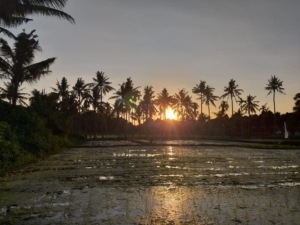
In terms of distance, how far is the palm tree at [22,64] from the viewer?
73.0ft

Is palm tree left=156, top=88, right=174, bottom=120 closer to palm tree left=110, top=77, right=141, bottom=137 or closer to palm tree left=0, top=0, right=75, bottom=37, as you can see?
palm tree left=110, top=77, right=141, bottom=137

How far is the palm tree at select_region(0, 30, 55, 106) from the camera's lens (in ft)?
73.0

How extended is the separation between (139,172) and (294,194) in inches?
202

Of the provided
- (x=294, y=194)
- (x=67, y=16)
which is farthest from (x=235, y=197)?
(x=67, y=16)

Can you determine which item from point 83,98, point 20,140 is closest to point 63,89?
point 83,98

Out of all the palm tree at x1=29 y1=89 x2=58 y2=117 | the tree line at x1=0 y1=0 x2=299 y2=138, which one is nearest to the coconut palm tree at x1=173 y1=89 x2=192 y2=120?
the tree line at x1=0 y1=0 x2=299 y2=138

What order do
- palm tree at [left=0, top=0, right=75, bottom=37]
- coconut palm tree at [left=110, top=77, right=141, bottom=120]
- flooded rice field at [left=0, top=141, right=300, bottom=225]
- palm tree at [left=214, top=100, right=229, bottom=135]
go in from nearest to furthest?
flooded rice field at [left=0, top=141, right=300, bottom=225]
palm tree at [left=0, top=0, right=75, bottom=37]
coconut palm tree at [left=110, top=77, right=141, bottom=120]
palm tree at [left=214, top=100, right=229, bottom=135]

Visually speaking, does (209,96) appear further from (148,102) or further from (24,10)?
(24,10)

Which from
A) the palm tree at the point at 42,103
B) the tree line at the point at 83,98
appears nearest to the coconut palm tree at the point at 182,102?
the tree line at the point at 83,98

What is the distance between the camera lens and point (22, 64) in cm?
2277

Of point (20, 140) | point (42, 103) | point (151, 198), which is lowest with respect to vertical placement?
point (151, 198)

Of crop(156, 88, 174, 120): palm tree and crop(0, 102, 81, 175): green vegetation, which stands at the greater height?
crop(156, 88, 174, 120): palm tree

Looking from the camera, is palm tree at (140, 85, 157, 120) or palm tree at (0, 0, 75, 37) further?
palm tree at (140, 85, 157, 120)

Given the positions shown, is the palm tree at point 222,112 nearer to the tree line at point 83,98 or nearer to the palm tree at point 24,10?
the tree line at point 83,98
